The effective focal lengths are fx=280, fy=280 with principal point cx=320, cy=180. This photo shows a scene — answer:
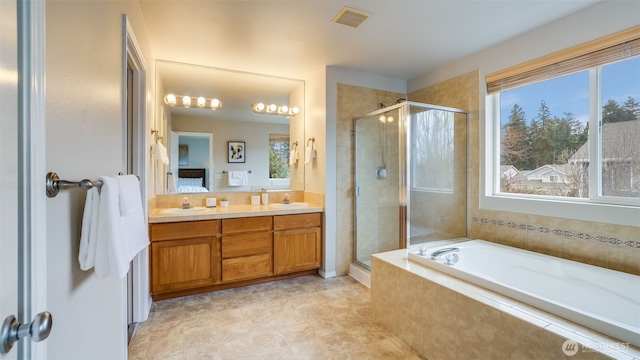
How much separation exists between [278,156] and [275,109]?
2.00 ft

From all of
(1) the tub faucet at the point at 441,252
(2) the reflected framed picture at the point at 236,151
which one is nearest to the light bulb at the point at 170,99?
(2) the reflected framed picture at the point at 236,151

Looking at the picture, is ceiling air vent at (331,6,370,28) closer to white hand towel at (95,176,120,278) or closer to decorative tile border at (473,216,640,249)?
white hand towel at (95,176,120,278)

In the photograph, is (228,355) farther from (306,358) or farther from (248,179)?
(248,179)

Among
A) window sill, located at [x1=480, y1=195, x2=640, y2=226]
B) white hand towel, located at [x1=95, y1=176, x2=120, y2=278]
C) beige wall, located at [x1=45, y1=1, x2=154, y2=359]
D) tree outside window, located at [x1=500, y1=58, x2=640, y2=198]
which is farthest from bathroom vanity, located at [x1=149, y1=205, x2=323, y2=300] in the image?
tree outside window, located at [x1=500, y1=58, x2=640, y2=198]

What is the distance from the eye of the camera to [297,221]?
124 inches

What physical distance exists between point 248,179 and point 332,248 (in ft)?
4.32

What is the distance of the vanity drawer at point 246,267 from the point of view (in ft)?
9.26

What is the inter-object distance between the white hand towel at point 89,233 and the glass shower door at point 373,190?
8.82 ft

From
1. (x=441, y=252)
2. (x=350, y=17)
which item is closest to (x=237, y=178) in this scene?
(x=350, y=17)

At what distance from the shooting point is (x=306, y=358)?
1.85m

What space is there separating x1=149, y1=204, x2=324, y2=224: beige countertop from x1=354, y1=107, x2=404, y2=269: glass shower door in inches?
22.8

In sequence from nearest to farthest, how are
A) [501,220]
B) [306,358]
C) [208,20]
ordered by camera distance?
[306,358] < [208,20] < [501,220]

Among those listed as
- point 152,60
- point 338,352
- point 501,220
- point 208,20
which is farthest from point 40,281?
point 501,220

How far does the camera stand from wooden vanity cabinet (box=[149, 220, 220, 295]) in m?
2.55
